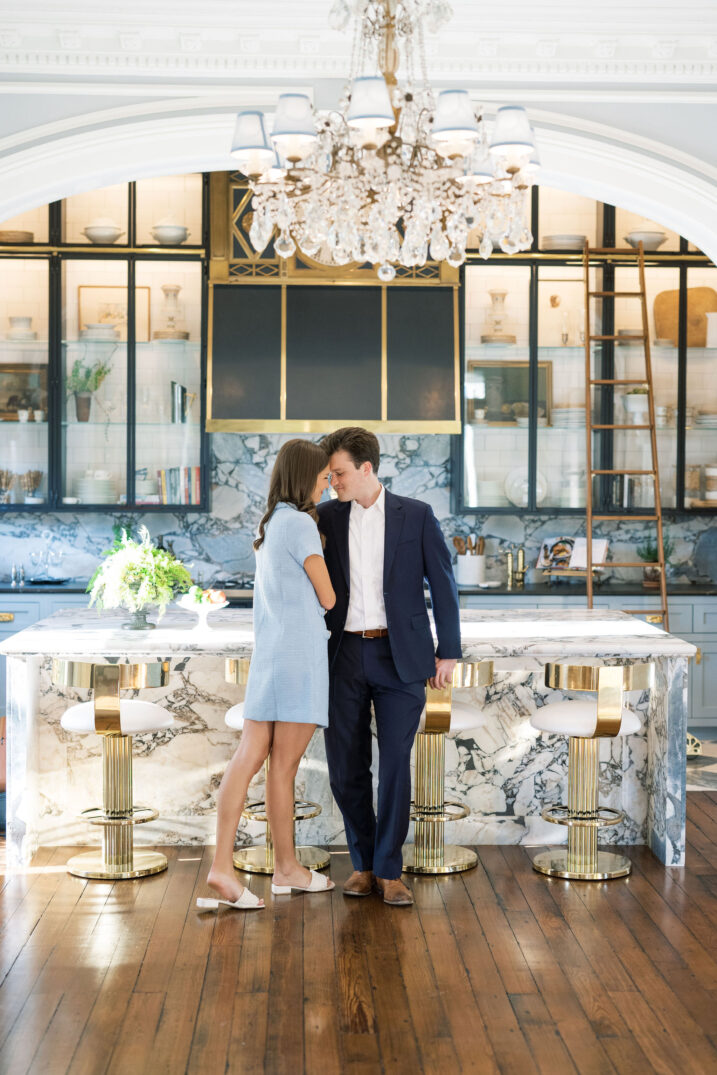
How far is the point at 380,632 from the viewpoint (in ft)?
12.9

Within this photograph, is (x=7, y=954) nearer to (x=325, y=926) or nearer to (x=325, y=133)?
(x=325, y=926)

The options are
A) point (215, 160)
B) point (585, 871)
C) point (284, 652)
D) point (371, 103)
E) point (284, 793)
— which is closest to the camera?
point (371, 103)

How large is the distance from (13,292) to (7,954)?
475cm

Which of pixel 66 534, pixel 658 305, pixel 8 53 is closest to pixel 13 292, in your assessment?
pixel 66 534

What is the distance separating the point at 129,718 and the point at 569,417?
4.03 meters

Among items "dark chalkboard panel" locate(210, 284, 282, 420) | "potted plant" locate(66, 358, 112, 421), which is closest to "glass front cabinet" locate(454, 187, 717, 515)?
"dark chalkboard panel" locate(210, 284, 282, 420)

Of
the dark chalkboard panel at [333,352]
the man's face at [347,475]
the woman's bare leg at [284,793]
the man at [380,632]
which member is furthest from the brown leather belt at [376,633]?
the dark chalkboard panel at [333,352]

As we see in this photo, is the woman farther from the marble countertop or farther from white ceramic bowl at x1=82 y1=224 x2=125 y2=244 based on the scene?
white ceramic bowl at x1=82 y1=224 x2=125 y2=244

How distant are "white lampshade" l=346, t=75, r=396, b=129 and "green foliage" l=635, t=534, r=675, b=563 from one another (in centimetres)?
480

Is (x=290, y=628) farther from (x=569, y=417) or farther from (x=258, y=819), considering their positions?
(x=569, y=417)

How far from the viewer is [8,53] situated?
4.75 meters

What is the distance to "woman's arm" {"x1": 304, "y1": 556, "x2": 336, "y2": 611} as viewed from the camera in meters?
3.76

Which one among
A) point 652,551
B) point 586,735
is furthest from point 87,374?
point 586,735

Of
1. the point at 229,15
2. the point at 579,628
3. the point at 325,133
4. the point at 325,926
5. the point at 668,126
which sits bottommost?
the point at 325,926
